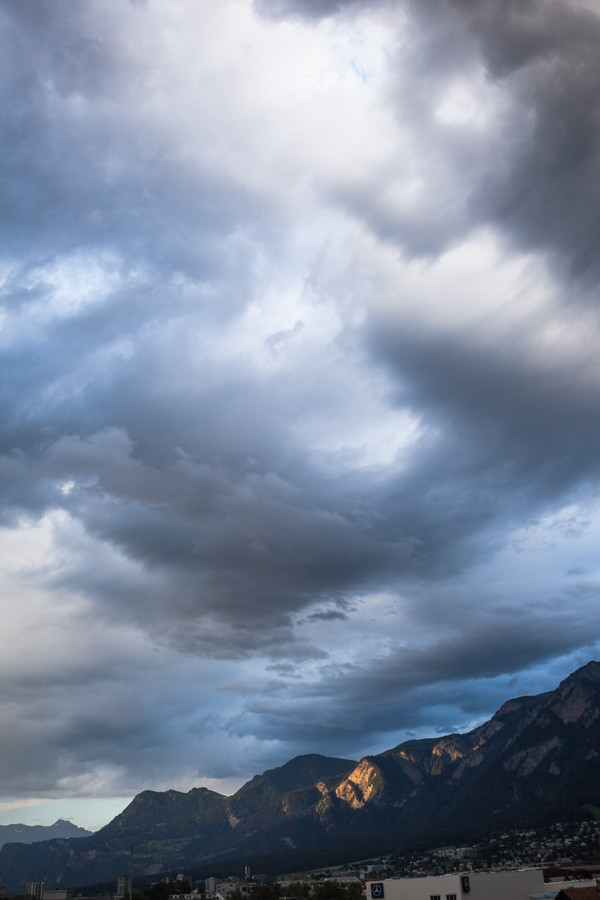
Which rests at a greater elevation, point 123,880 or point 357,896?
point 123,880

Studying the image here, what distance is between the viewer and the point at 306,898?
189625mm

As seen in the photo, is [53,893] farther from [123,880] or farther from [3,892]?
[123,880]

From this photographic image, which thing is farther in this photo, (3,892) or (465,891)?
(3,892)

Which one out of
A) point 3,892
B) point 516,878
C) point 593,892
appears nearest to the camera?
point 593,892

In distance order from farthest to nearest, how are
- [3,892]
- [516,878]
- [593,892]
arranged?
1. [3,892]
2. [516,878]
3. [593,892]

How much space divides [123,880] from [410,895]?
59299 mm

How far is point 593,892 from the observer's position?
114 metres

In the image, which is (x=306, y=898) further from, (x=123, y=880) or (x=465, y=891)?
(x=465, y=891)

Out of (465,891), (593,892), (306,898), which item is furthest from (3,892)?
(593,892)

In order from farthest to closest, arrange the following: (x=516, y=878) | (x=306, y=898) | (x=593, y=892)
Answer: (x=306, y=898), (x=516, y=878), (x=593, y=892)

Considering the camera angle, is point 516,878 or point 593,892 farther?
point 516,878

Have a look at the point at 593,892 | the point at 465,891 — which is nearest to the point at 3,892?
the point at 465,891

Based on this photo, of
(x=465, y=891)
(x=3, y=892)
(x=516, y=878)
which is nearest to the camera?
(x=465, y=891)

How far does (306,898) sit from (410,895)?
6357 centimetres
